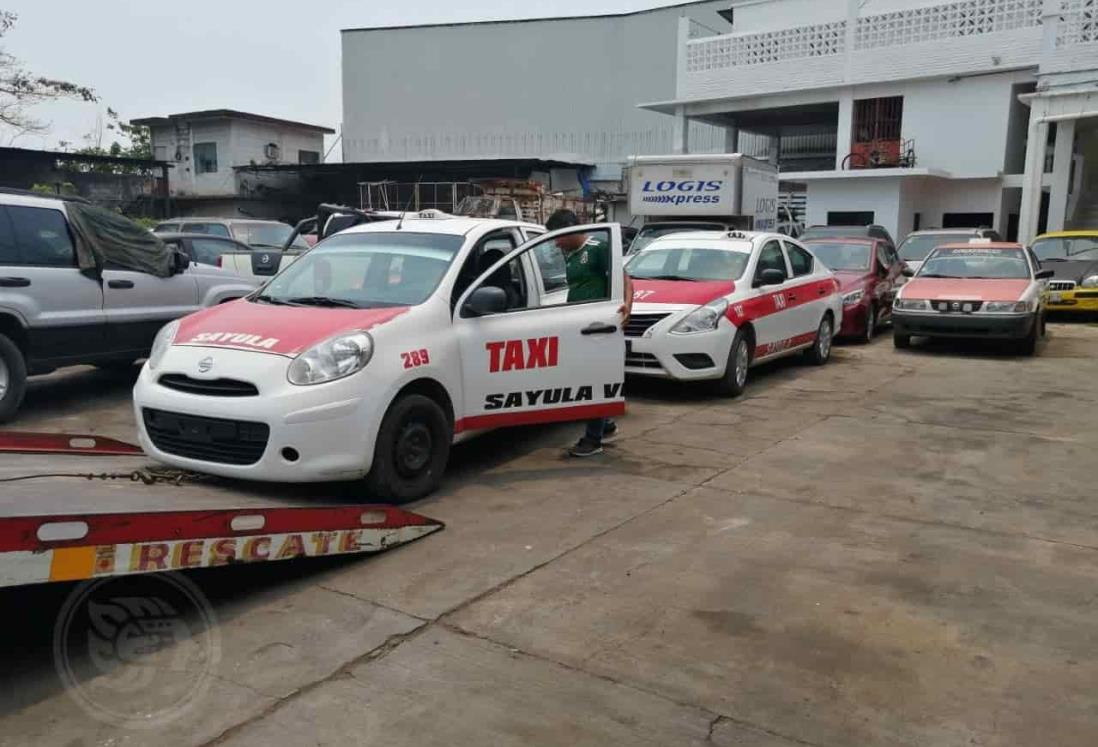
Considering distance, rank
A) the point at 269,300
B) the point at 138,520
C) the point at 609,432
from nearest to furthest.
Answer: the point at 138,520 < the point at 269,300 < the point at 609,432

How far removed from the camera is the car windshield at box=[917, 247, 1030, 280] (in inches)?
504

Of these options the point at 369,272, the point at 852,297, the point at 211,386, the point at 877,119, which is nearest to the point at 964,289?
the point at 852,297

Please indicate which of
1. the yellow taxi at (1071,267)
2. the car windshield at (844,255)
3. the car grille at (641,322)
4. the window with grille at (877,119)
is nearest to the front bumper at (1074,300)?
the yellow taxi at (1071,267)

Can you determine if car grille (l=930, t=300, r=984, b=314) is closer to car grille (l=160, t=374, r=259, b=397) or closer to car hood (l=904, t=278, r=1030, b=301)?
car hood (l=904, t=278, r=1030, b=301)

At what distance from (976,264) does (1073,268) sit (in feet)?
14.0

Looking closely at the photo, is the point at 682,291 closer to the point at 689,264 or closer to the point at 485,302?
the point at 689,264

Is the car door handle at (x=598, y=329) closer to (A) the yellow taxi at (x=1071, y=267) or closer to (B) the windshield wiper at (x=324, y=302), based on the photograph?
(B) the windshield wiper at (x=324, y=302)

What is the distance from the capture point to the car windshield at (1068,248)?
16.3 meters

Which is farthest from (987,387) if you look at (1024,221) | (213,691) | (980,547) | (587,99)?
(587,99)

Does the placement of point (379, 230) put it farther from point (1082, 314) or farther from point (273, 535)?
point (1082, 314)

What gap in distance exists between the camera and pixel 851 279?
44.4 ft

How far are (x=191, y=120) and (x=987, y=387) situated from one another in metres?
35.1

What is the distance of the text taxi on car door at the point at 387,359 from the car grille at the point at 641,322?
7.01 ft

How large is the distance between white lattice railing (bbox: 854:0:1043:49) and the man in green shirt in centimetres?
2126
